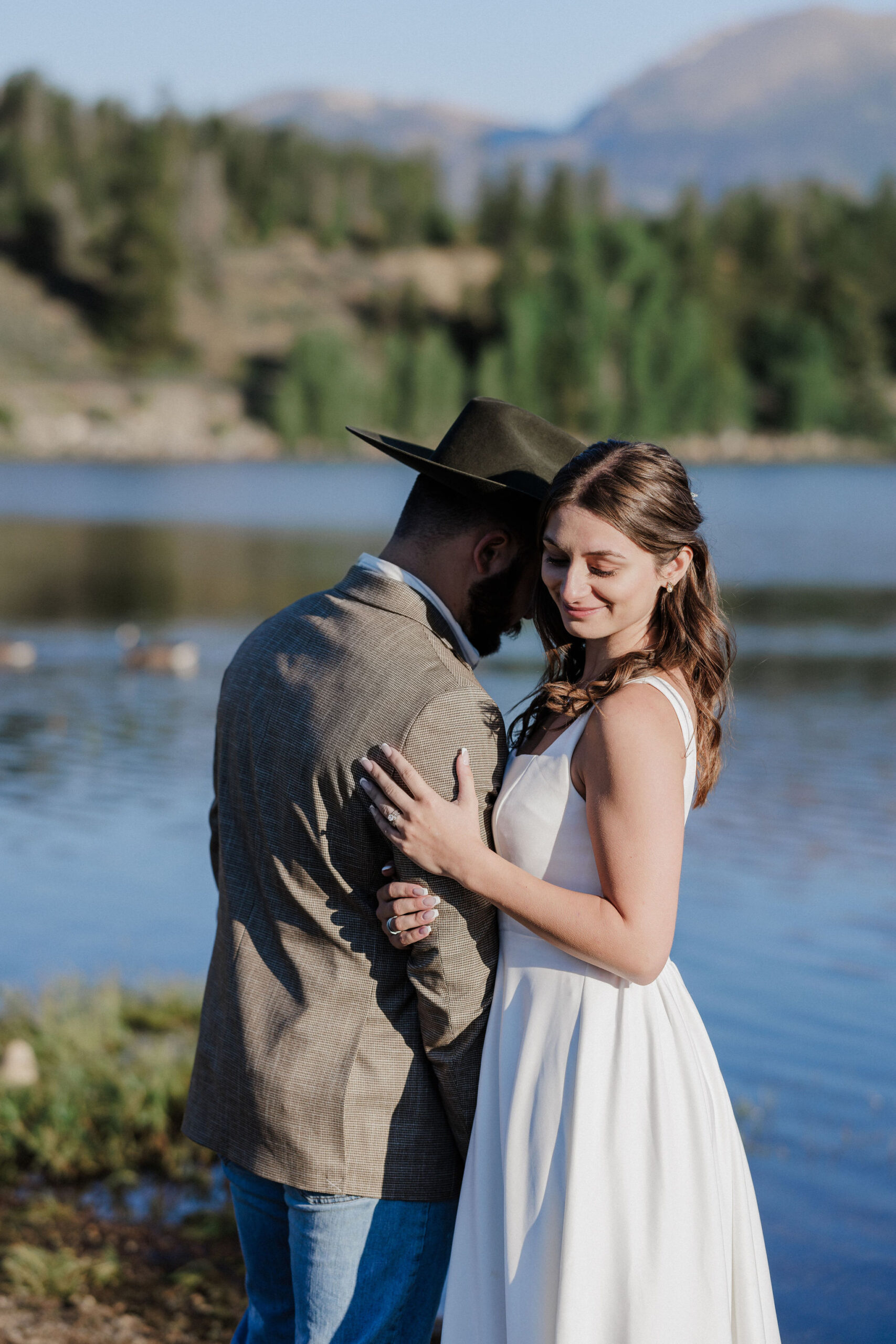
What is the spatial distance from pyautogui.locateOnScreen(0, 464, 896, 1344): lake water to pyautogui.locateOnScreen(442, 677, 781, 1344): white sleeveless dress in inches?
45.6

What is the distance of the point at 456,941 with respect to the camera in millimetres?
2164

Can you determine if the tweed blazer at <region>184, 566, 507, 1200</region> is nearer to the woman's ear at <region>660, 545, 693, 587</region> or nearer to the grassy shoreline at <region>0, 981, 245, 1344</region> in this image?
the woman's ear at <region>660, 545, 693, 587</region>

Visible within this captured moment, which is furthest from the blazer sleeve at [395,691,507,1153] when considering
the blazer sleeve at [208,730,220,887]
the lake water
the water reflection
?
the water reflection

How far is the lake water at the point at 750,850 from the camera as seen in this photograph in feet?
17.3

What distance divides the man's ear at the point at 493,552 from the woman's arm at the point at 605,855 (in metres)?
0.40

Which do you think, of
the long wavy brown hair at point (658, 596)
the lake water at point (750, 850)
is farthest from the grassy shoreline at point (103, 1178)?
the long wavy brown hair at point (658, 596)

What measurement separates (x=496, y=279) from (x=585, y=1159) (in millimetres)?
120104

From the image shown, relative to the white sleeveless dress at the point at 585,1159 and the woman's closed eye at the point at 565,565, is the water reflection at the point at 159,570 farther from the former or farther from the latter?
the white sleeveless dress at the point at 585,1159

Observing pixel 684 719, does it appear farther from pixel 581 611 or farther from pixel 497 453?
pixel 497 453

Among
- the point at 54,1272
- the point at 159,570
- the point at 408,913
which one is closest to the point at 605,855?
the point at 408,913

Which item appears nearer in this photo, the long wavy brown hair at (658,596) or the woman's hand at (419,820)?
the woman's hand at (419,820)

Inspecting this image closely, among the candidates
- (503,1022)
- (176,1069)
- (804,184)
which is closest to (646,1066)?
(503,1022)

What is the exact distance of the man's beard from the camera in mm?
2400

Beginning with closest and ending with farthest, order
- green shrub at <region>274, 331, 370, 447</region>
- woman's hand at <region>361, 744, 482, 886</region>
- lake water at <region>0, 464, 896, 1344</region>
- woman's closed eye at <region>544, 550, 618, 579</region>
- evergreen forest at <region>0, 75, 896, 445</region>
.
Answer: woman's hand at <region>361, 744, 482, 886</region> < woman's closed eye at <region>544, 550, 618, 579</region> < lake water at <region>0, 464, 896, 1344</region> < green shrub at <region>274, 331, 370, 447</region> < evergreen forest at <region>0, 75, 896, 445</region>
